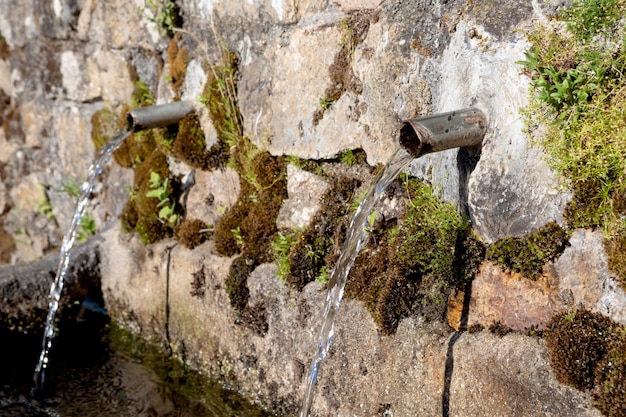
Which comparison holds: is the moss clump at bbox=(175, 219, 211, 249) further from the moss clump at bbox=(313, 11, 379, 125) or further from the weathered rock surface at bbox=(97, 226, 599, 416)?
the moss clump at bbox=(313, 11, 379, 125)

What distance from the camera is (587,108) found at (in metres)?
2.40

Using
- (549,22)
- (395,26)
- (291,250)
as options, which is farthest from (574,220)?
(291,250)

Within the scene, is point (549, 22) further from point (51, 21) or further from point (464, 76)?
point (51, 21)

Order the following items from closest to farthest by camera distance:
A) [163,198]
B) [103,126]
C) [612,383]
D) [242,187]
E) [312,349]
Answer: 1. [612,383]
2. [312,349]
3. [242,187]
4. [163,198]
5. [103,126]

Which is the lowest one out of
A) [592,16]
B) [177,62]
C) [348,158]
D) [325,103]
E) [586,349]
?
[586,349]

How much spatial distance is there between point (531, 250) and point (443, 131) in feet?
1.66

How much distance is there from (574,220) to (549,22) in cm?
68

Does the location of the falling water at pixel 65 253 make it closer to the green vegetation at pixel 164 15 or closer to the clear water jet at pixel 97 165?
the clear water jet at pixel 97 165

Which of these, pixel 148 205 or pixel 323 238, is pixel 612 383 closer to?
pixel 323 238

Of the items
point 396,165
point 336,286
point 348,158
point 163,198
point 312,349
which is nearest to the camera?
point 396,165

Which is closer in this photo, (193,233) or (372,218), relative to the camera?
(372,218)

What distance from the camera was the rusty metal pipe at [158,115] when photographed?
4.08 meters

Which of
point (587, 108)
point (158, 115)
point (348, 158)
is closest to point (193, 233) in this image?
point (158, 115)


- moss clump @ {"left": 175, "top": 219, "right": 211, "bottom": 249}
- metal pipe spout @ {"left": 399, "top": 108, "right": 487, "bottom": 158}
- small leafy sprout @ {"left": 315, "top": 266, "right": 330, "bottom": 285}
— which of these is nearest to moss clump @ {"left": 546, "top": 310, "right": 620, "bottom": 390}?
metal pipe spout @ {"left": 399, "top": 108, "right": 487, "bottom": 158}
